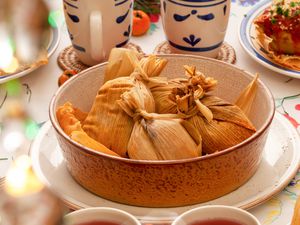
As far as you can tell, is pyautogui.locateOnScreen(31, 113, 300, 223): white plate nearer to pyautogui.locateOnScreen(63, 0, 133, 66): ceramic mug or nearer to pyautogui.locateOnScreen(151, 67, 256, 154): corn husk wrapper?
pyautogui.locateOnScreen(151, 67, 256, 154): corn husk wrapper

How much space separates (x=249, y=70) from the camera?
853 mm

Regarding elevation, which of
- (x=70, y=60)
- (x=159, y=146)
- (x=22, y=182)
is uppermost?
(x=22, y=182)

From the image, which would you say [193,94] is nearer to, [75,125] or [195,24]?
[75,125]

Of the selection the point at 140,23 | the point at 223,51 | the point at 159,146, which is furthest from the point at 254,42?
the point at 159,146

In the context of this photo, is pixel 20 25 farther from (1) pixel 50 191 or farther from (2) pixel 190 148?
(2) pixel 190 148

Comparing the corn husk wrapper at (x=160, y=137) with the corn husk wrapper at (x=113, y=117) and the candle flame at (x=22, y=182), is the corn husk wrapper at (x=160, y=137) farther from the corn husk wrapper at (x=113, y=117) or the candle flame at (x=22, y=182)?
the candle flame at (x=22, y=182)

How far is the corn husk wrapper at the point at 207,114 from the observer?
0.56 metres

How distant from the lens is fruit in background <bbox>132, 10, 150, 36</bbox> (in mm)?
937

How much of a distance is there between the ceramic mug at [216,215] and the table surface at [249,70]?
0.62ft

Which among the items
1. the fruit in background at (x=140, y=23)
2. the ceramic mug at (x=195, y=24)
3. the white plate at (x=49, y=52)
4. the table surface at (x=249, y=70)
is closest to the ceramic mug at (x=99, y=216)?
the table surface at (x=249, y=70)

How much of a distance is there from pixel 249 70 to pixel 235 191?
354 mm

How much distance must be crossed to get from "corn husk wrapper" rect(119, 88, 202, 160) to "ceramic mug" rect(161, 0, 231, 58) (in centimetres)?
29

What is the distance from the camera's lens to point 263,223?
0.53 metres

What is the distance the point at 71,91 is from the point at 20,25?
55 centimetres
